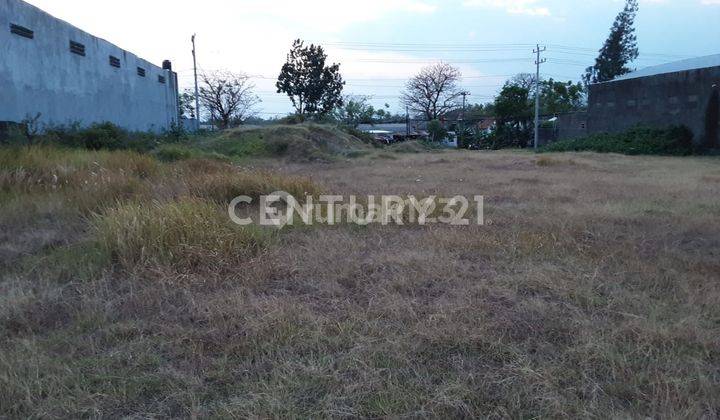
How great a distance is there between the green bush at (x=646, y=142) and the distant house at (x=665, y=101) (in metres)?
0.56

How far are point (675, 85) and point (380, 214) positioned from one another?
19553 mm

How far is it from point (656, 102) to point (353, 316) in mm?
22852

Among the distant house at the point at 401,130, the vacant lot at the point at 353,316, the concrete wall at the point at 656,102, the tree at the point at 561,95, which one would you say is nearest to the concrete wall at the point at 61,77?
the vacant lot at the point at 353,316

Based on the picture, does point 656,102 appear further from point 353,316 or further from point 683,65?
point 353,316

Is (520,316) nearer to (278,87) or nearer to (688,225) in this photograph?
(688,225)

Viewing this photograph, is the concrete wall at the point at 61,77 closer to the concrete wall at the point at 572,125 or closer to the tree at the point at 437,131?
the tree at the point at 437,131

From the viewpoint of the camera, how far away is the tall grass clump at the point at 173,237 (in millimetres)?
3812

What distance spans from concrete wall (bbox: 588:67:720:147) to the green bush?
22.4 inches

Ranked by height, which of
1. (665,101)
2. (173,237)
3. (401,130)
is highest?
(401,130)

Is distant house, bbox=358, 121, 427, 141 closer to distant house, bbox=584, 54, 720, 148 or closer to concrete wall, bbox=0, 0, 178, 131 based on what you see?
distant house, bbox=584, 54, 720, 148

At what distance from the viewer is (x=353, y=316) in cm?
296

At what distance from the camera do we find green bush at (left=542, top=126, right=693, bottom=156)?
19.1 m

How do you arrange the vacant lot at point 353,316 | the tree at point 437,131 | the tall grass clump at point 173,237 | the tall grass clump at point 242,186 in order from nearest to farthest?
1. the vacant lot at point 353,316
2. the tall grass clump at point 173,237
3. the tall grass clump at point 242,186
4. the tree at point 437,131

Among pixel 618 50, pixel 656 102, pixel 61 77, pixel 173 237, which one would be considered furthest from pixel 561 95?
pixel 173 237
